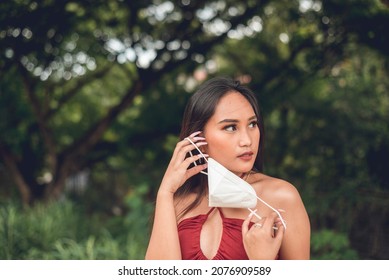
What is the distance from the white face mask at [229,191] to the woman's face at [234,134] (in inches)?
3.6

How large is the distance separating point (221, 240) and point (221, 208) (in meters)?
0.17

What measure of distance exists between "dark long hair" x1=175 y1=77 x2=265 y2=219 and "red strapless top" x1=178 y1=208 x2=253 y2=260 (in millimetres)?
98

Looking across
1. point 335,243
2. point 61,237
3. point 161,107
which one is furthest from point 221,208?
point 161,107

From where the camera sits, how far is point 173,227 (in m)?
2.26

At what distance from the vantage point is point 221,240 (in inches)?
87.4

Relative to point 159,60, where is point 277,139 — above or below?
below

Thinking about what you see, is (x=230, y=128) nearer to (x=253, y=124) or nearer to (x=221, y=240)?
(x=253, y=124)

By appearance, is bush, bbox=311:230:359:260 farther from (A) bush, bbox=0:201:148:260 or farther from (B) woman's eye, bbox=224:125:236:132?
(B) woman's eye, bbox=224:125:236:132

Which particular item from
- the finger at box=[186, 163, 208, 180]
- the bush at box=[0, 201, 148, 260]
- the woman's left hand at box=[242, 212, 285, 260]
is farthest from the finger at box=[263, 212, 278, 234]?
the bush at box=[0, 201, 148, 260]

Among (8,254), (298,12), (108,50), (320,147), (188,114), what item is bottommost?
(8,254)

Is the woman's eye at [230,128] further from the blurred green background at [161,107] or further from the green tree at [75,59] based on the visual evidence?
the green tree at [75,59]

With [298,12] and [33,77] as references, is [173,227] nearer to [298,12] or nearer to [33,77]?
[298,12]

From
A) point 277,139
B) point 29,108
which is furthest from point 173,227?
point 29,108

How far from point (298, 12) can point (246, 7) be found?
683 millimetres
